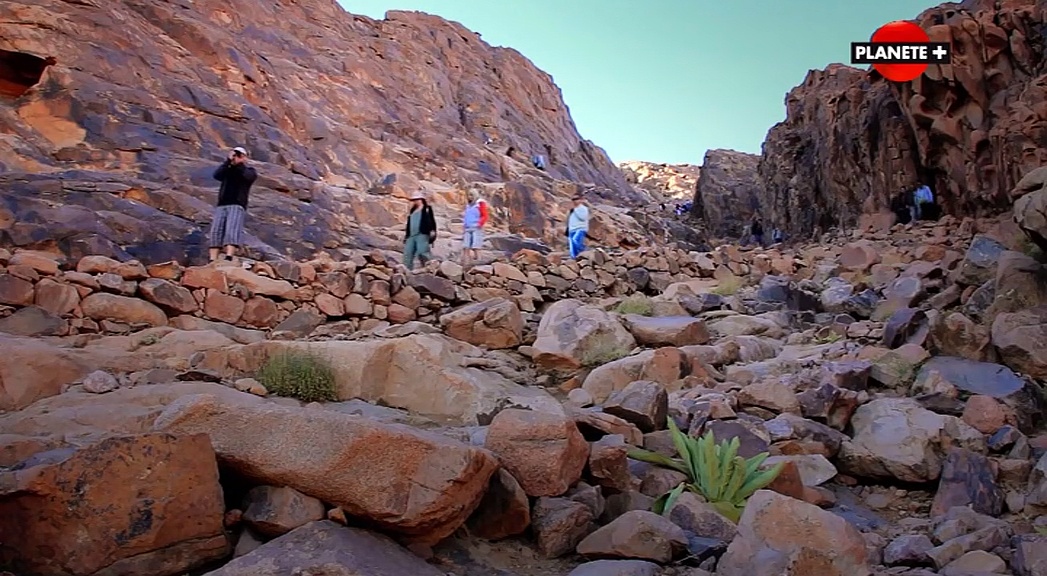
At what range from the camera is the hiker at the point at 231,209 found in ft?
29.5

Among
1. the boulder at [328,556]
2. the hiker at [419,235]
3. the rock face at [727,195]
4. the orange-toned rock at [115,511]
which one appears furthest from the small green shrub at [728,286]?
the rock face at [727,195]

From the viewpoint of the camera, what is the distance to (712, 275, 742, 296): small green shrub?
10484mm

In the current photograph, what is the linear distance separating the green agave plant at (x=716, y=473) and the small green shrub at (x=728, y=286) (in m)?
6.52

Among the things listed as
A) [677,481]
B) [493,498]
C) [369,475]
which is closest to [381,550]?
[369,475]

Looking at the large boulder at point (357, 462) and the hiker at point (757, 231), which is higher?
the hiker at point (757, 231)

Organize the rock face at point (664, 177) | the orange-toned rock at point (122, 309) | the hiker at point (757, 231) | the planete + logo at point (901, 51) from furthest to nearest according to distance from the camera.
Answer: the rock face at point (664, 177) → the hiker at point (757, 231) → the planete + logo at point (901, 51) → the orange-toned rock at point (122, 309)

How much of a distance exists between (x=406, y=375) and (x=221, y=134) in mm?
13495

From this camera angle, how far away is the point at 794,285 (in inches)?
400

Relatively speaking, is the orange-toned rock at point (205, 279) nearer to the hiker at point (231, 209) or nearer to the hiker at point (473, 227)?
the hiker at point (231, 209)

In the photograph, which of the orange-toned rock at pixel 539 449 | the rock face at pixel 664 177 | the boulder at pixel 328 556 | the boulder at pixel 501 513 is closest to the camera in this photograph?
the boulder at pixel 328 556

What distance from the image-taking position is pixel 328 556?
7.87ft

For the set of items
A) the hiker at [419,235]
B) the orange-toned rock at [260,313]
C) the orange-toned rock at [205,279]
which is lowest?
the orange-toned rock at [260,313]

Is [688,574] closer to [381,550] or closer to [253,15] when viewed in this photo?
[381,550]

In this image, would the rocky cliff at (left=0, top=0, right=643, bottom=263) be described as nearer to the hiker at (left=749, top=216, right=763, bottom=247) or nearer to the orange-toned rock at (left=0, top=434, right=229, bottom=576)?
the hiker at (left=749, top=216, right=763, bottom=247)
